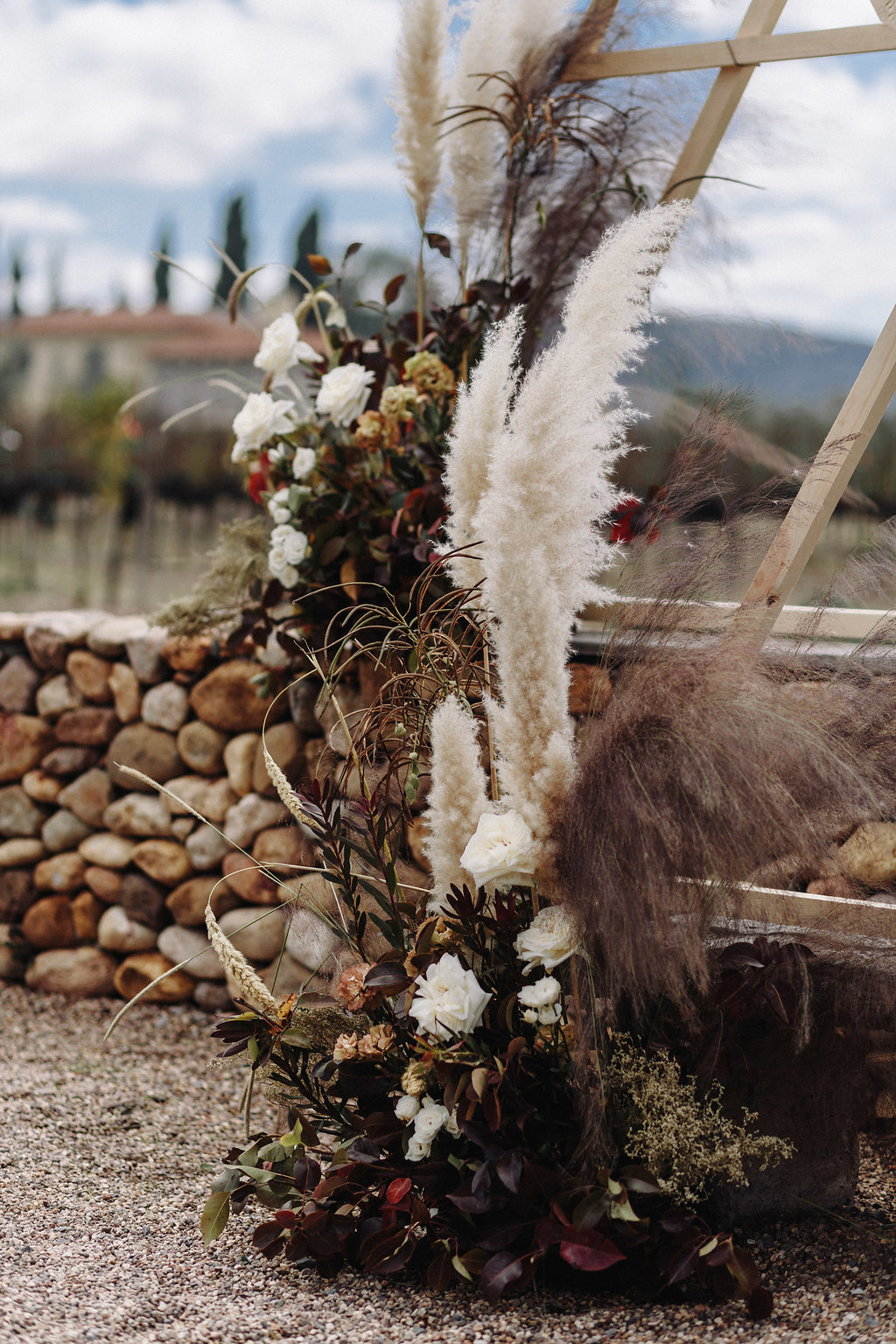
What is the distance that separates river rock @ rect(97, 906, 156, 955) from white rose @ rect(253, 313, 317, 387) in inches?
64.3

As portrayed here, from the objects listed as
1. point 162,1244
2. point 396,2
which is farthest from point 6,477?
point 162,1244

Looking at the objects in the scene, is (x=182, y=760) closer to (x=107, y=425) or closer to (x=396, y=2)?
(x=396, y=2)

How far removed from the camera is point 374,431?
217 centimetres

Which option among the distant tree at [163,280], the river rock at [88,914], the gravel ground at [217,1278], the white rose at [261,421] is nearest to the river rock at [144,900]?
the river rock at [88,914]

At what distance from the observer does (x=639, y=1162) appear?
1354 mm

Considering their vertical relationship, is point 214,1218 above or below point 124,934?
above

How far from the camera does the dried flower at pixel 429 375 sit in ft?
7.24

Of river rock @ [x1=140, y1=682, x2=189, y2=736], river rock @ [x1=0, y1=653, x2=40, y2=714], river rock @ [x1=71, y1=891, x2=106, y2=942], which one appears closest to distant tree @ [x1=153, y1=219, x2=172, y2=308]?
river rock @ [x1=0, y1=653, x2=40, y2=714]

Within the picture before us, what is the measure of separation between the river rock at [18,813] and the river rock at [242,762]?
77 centimetres

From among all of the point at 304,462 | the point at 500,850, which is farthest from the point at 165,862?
the point at 500,850

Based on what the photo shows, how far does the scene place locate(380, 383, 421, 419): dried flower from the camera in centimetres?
216

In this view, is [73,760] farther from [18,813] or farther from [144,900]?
[144,900]

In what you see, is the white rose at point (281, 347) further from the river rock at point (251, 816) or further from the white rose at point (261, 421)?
the river rock at point (251, 816)

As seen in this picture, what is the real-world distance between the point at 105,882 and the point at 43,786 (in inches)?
14.2
